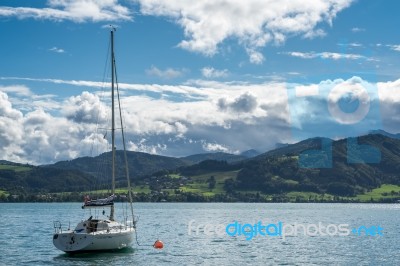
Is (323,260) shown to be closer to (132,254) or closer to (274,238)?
(132,254)

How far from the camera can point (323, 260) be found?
67.6m

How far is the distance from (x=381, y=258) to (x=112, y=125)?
132ft

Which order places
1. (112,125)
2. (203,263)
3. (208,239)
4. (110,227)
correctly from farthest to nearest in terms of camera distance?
(208,239) → (112,125) → (110,227) → (203,263)

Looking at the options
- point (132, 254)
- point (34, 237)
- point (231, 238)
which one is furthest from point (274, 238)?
point (34, 237)

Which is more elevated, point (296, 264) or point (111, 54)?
point (111, 54)

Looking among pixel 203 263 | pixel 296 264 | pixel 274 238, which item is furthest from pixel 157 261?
pixel 274 238

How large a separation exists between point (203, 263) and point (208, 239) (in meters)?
31.7

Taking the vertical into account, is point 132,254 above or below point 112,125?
below

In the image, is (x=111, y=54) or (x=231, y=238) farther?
(x=231, y=238)

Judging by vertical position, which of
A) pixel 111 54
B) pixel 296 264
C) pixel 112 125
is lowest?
pixel 296 264

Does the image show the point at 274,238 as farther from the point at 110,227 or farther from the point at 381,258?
the point at 110,227

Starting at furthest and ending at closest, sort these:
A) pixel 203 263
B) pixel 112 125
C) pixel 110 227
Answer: pixel 112 125 < pixel 110 227 < pixel 203 263

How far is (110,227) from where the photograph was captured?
226ft

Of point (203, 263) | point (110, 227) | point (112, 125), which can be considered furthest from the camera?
point (112, 125)
